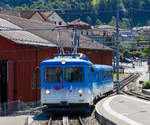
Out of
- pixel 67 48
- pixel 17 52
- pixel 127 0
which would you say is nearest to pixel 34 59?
pixel 17 52

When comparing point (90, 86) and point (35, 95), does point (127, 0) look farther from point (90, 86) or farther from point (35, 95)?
point (90, 86)

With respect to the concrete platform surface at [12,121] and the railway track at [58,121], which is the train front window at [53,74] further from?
the concrete platform surface at [12,121]

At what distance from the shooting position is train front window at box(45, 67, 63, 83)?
18.9 meters

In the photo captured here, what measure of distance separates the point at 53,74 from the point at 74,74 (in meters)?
1.08

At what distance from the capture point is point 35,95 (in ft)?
92.9

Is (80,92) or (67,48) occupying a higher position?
(67,48)

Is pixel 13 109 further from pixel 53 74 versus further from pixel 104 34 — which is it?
pixel 104 34

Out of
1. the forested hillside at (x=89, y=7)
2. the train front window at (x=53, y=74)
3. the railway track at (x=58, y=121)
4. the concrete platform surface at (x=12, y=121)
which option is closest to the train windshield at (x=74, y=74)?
the train front window at (x=53, y=74)

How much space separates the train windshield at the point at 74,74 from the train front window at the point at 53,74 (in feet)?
1.00

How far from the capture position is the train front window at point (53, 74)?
18938 millimetres

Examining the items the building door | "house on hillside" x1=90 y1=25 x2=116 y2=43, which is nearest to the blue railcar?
the building door

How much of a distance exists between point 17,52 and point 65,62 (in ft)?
25.7

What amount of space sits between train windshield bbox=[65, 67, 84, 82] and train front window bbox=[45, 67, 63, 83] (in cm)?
31

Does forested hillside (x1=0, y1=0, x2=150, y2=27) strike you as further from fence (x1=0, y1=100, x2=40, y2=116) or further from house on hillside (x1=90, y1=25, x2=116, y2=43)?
fence (x1=0, y1=100, x2=40, y2=116)
